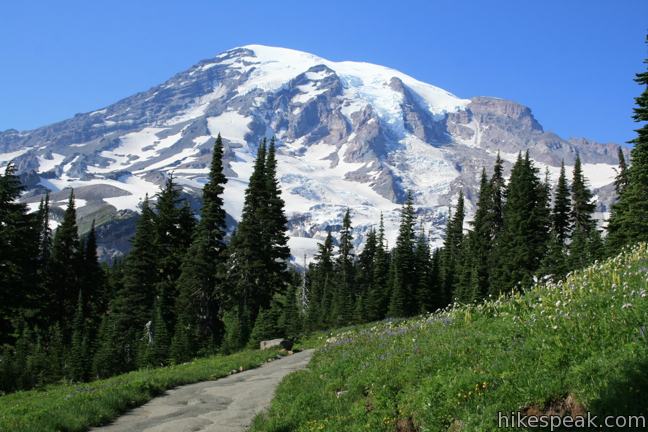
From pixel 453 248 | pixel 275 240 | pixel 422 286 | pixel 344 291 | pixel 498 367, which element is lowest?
pixel 498 367

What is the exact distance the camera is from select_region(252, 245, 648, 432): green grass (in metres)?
8.60

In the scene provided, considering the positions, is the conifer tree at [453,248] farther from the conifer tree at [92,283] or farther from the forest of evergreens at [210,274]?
the conifer tree at [92,283]

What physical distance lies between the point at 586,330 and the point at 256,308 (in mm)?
38867

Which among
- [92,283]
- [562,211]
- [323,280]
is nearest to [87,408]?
[92,283]

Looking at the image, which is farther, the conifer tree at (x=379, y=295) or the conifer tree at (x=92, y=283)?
the conifer tree at (x=92, y=283)

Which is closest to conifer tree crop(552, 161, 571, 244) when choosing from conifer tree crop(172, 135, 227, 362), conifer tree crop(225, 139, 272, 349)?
conifer tree crop(225, 139, 272, 349)

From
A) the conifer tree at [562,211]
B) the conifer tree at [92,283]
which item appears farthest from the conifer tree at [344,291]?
the conifer tree at [562,211]

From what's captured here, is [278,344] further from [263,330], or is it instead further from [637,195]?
[637,195]

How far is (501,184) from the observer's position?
7725 cm

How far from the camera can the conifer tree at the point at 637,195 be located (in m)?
35.1

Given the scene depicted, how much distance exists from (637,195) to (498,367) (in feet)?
135

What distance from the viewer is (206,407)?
53.2 feet

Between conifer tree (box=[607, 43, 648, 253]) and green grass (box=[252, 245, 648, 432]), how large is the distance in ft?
77.4

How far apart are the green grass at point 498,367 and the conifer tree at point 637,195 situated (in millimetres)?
23588
